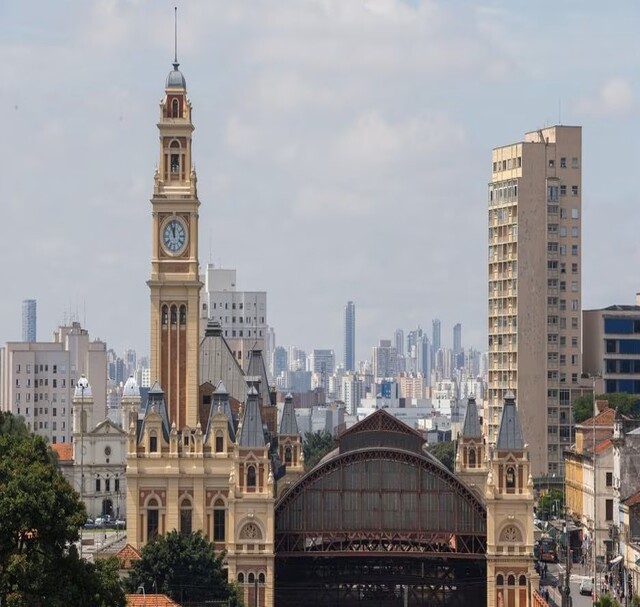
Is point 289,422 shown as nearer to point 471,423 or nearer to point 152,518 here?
point 471,423

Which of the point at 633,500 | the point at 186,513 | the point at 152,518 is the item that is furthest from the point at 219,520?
the point at 633,500

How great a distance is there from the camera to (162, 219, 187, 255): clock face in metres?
160

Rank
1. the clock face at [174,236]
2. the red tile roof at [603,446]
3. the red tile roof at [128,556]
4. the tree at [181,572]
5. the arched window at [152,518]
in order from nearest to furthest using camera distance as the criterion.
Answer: the tree at [181,572] < the red tile roof at [128,556] < the arched window at [152,518] < the clock face at [174,236] < the red tile roof at [603,446]

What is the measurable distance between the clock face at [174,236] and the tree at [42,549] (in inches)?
2365

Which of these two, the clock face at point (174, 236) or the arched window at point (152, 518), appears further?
the clock face at point (174, 236)

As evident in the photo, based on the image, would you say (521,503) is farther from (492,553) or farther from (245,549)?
(245,549)

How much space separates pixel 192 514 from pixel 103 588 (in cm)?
5296

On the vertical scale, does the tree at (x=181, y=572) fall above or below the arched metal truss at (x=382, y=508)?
below

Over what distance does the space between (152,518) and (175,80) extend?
27424 mm

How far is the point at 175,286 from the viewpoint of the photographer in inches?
6284

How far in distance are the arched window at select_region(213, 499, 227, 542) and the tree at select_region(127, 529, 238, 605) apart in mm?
11875

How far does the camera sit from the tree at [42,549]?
96688 mm

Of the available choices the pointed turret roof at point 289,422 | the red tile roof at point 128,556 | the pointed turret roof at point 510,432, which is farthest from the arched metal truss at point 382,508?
the pointed turret roof at point 289,422

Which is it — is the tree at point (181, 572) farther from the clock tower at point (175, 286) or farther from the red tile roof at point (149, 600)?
the clock tower at point (175, 286)
